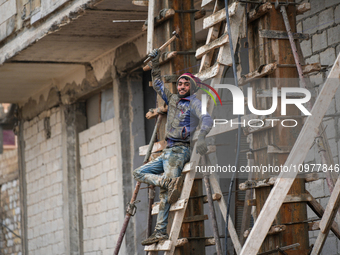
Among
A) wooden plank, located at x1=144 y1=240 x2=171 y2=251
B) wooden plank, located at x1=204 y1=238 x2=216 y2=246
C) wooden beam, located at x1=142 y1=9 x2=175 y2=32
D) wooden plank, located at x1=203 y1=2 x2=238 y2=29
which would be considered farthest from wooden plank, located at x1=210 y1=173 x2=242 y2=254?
wooden beam, located at x1=142 y1=9 x2=175 y2=32

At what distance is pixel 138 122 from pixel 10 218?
7265 millimetres

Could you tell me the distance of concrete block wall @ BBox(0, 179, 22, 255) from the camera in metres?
16.6

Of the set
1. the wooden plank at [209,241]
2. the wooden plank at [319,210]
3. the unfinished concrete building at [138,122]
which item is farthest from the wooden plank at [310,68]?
the wooden plank at [209,241]

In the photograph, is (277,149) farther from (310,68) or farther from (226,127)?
(310,68)

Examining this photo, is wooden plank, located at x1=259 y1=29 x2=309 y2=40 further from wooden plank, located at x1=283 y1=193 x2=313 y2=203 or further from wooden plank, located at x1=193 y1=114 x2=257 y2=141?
wooden plank, located at x1=283 y1=193 x2=313 y2=203

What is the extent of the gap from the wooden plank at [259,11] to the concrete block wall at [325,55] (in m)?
1.57

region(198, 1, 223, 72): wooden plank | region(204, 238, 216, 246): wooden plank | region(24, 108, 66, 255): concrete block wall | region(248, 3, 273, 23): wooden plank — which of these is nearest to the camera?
region(248, 3, 273, 23): wooden plank

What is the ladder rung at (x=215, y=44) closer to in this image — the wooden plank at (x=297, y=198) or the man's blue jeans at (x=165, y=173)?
the man's blue jeans at (x=165, y=173)

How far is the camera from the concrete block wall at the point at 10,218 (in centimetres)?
1656

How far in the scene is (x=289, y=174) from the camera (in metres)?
5.35

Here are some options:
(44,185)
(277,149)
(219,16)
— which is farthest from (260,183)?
(44,185)

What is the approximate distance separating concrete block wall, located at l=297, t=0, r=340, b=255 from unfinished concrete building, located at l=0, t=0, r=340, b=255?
16mm

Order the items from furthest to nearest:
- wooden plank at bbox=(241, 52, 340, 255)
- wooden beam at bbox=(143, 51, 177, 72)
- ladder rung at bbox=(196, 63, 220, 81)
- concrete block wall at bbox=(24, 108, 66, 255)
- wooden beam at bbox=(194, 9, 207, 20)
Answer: concrete block wall at bbox=(24, 108, 66, 255), wooden beam at bbox=(194, 9, 207, 20), wooden beam at bbox=(143, 51, 177, 72), ladder rung at bbox=(196, 63, 220, 81), wooden plank at bbox=(241, 52, 340, 255)

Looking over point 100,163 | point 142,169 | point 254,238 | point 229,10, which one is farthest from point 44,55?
point 254,238
